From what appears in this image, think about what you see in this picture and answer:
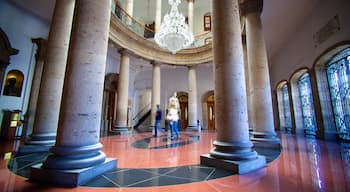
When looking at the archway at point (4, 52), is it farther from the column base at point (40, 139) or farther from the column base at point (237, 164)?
the column base at point (237, 164)

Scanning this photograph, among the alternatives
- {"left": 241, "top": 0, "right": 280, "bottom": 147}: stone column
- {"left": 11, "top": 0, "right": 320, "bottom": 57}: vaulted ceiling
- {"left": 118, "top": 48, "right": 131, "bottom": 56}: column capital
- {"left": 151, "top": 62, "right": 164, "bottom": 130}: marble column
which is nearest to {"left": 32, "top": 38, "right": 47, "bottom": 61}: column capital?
{"left": 11, "top": 0, "right": 320, "bottom": 57}: vaulted ceiling

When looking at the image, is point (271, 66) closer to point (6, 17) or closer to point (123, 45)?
point (123, 45)

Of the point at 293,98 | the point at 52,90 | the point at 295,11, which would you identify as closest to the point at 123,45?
the point at 52,90

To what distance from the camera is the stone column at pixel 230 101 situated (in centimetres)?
258

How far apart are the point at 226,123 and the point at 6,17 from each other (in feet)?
32.0

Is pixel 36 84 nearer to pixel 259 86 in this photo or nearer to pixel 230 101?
pixel 230 101

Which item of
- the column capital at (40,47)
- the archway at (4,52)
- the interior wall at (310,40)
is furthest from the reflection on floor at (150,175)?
the interior wall at (310,40)

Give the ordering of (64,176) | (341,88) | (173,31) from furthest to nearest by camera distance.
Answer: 1. (173,31)
2. (341,88)
3. (64,176)

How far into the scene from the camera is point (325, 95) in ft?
22.6

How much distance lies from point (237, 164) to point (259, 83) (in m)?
3.17

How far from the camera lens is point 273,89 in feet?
39.7

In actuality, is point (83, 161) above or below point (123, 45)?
below

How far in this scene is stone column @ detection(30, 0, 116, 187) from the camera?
2024 millimetres

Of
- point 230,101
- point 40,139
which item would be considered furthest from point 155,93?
point 230,101
